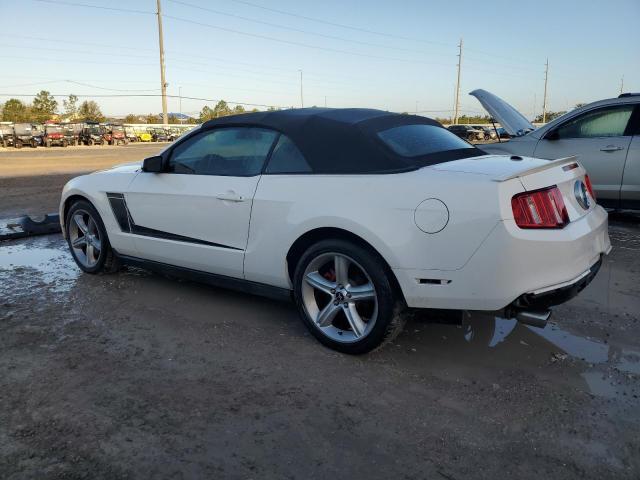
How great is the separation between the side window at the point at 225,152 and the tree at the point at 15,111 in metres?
80.8

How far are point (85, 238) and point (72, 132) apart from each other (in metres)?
43.4

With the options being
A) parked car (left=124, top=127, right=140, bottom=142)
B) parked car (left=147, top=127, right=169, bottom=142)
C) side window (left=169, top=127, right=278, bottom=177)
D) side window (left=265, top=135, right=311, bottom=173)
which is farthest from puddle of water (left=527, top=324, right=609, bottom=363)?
parked car (left=147, top=127, right=169, bottom=142)

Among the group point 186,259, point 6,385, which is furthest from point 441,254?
point 6,385

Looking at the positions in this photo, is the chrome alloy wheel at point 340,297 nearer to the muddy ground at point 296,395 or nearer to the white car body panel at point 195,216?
the muddy ground at point 296,395

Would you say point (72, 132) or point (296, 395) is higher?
point (72, 132)

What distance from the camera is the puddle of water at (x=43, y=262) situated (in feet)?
16.5

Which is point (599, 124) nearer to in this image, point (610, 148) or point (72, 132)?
point (610, 148)

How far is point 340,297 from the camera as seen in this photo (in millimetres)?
3336

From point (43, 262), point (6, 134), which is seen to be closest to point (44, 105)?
point (6, 134)

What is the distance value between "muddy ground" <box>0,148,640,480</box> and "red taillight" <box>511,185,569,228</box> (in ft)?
2.93

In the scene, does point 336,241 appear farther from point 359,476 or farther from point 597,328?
point 597,328

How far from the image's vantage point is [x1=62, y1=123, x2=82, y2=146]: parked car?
4297cm

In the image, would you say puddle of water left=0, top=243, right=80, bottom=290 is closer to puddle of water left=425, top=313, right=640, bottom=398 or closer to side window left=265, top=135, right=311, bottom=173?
side window left=265, top=135, right=311, bottom=173

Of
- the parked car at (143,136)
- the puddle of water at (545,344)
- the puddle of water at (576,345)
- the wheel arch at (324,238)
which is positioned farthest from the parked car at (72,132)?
the puddle of water at (576,345)
